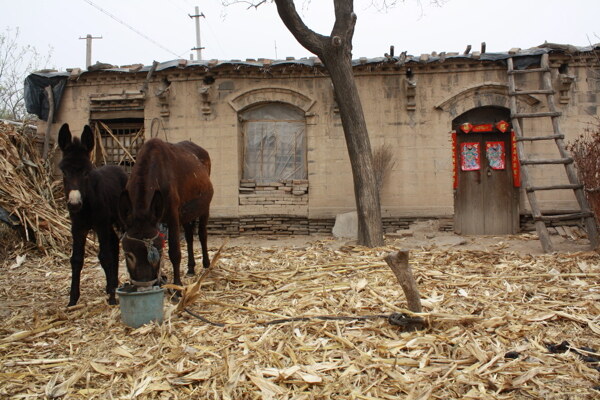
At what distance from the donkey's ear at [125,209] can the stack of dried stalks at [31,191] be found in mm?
5012

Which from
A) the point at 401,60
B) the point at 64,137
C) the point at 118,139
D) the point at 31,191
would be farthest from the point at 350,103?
the point at 31,191

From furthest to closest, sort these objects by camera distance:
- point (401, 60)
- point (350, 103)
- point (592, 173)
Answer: point (401, 60) < point (350, 103) < point (592, 173)

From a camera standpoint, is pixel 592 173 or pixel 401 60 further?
pixel 401 60

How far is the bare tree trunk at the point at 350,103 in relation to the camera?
30.1ft

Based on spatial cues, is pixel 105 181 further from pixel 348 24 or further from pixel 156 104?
pixel 156 104

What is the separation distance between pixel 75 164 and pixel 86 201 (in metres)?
0.41

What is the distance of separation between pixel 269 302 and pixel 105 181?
2.35 metres

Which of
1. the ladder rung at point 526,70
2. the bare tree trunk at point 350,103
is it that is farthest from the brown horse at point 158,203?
the ladder rung at point 526,70

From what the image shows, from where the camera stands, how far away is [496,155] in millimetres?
11484

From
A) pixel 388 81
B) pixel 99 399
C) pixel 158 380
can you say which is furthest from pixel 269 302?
pixel 388 81

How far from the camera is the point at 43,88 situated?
1182cm

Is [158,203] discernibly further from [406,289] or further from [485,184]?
[485,184]

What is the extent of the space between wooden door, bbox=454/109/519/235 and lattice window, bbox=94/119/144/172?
8063mm

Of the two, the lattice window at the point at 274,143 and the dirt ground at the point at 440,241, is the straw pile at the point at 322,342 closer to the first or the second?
the dirt ground at the point at 440,241
